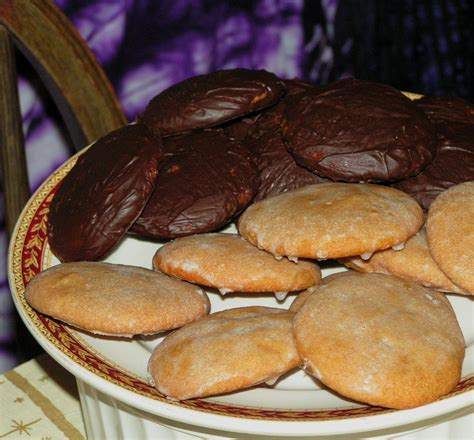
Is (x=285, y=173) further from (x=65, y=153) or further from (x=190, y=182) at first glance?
(x=65, y=153)

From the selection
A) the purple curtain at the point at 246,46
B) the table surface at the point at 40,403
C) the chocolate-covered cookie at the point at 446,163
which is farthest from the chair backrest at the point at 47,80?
the chocolate-covered cookie at the point at 446,163

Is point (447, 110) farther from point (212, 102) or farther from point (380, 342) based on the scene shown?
point (380, 342)

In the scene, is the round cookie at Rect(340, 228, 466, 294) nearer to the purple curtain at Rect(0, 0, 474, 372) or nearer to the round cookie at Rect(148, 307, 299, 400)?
the round cookie at Rect(148, 307, 299, 400)

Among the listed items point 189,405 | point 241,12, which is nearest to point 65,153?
point 241,12

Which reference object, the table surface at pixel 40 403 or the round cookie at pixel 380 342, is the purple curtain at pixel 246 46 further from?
the round cookie at pixel 380 342

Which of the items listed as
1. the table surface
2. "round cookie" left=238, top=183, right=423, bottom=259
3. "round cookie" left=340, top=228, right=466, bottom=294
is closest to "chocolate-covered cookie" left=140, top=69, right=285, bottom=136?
"round cookie" left=238, top=183, right=423, bottom=259

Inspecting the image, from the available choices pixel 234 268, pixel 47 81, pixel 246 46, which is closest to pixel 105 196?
pixel 234 268
